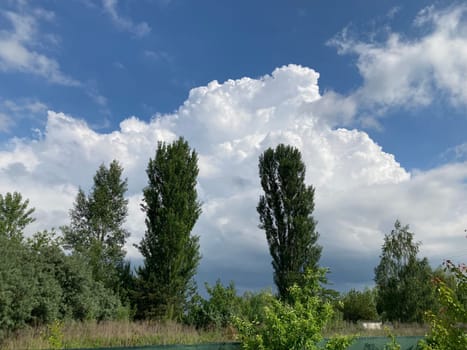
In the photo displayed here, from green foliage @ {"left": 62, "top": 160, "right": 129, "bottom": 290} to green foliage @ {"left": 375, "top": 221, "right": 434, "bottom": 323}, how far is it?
15.2 meters

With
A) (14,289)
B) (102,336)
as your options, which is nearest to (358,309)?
(102,336)

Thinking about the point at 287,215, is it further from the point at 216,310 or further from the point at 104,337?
the point at 104,337

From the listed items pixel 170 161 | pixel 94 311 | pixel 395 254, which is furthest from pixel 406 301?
pixel 94 311

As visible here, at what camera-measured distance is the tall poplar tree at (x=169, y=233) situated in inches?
769

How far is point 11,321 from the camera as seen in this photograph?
12008 mm

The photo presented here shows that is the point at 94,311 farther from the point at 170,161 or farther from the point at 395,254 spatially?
the point at 395,254

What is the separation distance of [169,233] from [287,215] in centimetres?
676

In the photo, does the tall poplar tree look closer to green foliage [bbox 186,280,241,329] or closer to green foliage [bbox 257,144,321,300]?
green foliage [bbox 186,280,241,329]

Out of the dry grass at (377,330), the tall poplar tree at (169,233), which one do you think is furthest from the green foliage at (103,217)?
the dry grass at (377,330)

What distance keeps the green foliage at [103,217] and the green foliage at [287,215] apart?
926 cm

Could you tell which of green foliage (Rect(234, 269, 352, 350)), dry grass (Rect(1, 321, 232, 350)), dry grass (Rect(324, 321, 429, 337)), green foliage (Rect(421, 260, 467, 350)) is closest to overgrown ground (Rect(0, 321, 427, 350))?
dry grass (Rect(1, 321, 232, 350))

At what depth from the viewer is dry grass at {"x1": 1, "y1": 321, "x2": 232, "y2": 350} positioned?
11320 mm

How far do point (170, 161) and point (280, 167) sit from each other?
655 centimetres

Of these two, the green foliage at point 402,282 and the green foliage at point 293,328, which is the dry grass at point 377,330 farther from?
the green foliage at point 293,328
